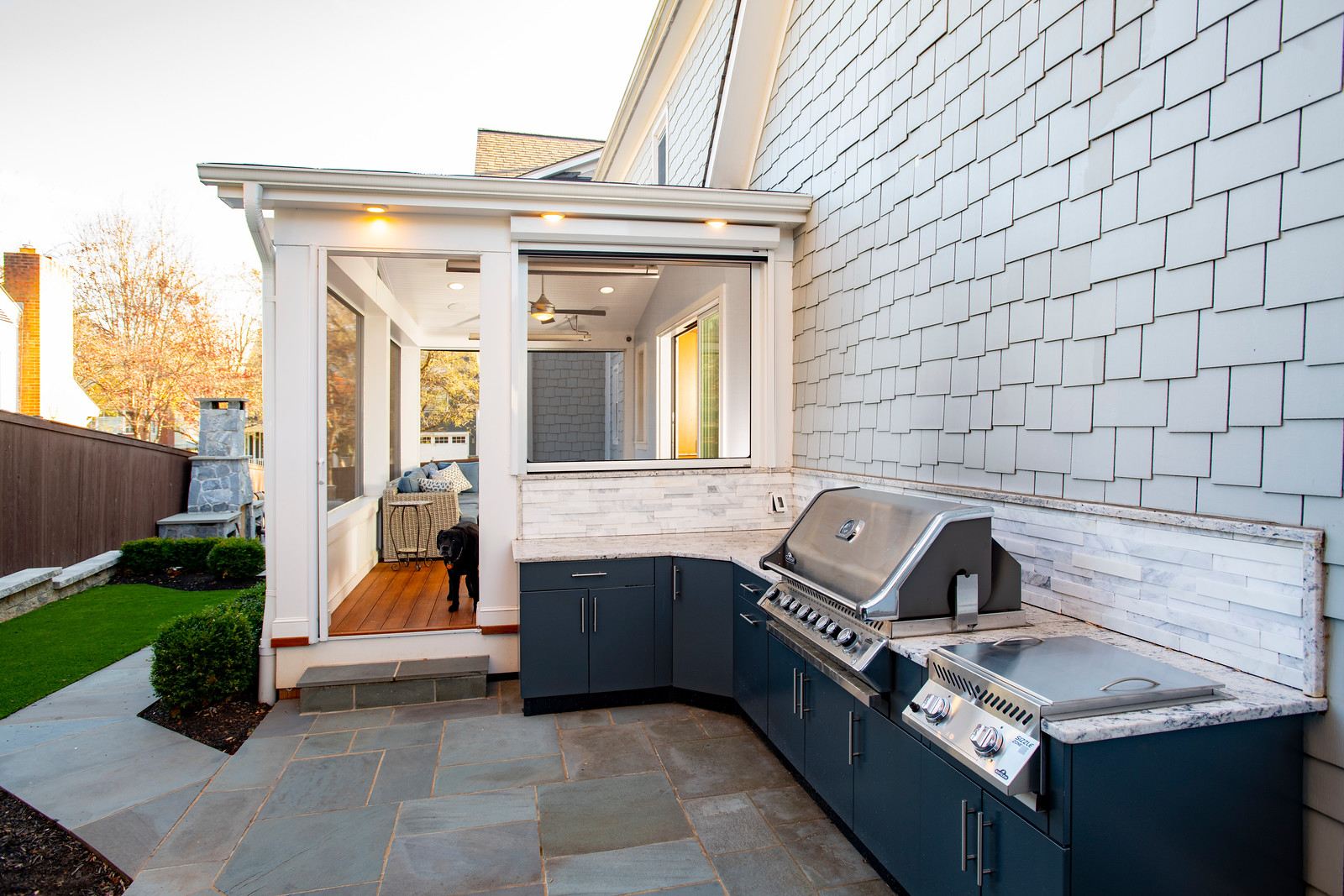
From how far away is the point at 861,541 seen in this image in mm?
2363

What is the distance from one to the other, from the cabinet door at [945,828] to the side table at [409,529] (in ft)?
17.6

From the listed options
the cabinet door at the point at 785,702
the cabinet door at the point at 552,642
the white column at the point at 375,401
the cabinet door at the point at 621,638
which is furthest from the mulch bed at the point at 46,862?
the white column at the point at 375,401

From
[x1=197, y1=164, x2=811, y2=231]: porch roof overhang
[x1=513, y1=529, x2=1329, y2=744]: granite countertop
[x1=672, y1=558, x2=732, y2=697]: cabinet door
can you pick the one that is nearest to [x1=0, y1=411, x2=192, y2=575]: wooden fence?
[x1=197, y1=164, x2=811, y2=231]: porch roof overhang

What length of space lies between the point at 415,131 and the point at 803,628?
22.4 meters

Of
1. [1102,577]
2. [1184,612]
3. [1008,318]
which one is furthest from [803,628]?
[1008,318]

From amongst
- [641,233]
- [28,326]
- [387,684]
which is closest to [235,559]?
[387,684]

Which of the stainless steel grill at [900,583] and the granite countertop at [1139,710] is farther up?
the stainless steel grill at [900,583]

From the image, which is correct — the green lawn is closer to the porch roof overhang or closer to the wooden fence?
the wooden fence

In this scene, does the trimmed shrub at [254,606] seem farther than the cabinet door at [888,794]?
Yes

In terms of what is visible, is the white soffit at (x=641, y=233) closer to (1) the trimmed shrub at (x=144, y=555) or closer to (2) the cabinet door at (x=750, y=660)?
(2) the cabinet door at (x=750, y=660)

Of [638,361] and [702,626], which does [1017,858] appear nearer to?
[702,626]

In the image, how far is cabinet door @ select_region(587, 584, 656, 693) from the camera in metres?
3.53

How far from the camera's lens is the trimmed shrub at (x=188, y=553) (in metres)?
6.97

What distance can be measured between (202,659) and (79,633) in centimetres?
244
